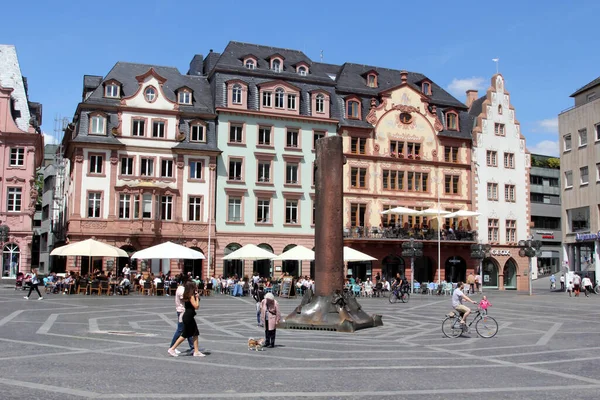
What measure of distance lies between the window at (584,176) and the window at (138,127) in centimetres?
3398

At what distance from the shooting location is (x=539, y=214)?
306 feet

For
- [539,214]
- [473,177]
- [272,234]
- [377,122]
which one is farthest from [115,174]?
[539,214]

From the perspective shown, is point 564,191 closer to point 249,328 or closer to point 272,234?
point 272,234

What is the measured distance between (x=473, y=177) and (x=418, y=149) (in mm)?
5706

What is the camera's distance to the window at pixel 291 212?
55.5m

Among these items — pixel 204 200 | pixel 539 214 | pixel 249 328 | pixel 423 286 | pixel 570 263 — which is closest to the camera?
pixel 249 328

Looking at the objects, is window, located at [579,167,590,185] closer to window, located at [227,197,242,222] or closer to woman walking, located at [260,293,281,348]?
window, located at [227,197,242,222]

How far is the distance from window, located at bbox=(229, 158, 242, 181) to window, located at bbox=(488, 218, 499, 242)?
900 inches

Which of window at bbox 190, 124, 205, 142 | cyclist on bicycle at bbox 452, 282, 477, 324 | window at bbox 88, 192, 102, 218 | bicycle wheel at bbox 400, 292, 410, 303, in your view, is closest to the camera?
cyclist on bicycle at bbox 452, 282, 477, 324

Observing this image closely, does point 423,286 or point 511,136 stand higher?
point 511,136

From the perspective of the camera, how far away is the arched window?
177 ft

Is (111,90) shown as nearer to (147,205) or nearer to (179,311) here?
(147,205)

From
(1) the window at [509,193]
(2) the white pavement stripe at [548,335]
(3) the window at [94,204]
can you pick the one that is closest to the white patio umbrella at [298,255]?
(3) the window at [94,204]

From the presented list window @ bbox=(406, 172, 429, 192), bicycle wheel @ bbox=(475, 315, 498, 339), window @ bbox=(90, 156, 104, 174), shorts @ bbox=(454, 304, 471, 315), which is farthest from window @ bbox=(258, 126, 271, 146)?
bicycle wheel @ bbox=(475, 315, 498, 339)
